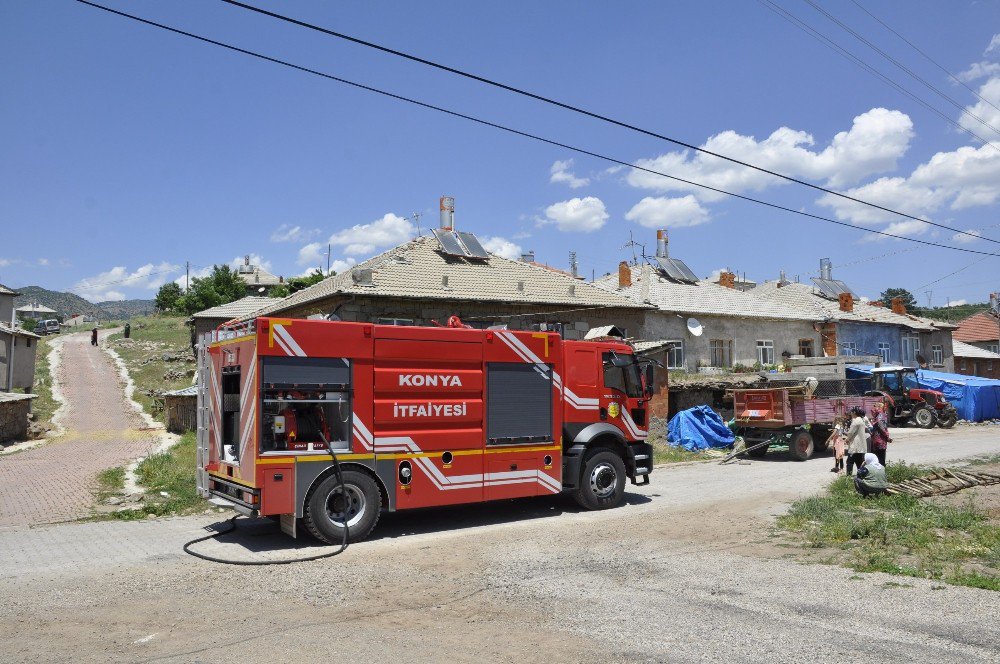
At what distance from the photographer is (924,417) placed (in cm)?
3094

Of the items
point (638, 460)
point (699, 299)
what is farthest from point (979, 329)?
point (638, 460)

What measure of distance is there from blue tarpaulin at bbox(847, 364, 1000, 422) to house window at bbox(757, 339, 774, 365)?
22.1 ft

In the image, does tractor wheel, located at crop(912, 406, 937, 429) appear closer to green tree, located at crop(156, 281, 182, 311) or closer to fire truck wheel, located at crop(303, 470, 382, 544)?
fire truck wheel, located at crop(303, 470, 382, 544)

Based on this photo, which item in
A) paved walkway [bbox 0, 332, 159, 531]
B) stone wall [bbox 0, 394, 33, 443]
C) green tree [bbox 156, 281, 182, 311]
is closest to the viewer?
paved walkway [bbox 0, 332, 159, 531]

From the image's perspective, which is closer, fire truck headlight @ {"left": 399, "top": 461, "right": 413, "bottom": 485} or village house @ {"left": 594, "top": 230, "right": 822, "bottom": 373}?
fire truck headlight @ {"left": 399, "top": 461, "right": 413, "bottom": 485}

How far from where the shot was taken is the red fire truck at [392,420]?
948cm

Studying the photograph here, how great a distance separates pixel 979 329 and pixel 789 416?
5216 centimetres

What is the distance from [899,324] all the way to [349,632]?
42.6 meters

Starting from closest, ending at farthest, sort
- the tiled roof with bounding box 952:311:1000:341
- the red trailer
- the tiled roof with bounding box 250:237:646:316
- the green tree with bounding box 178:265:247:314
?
the red trailer → the tiled roof with bounding box 250:237:646:316 → the tiled roof with bounding box 952:311:1000:341 → the green tree with bounding box 178:265:247:314

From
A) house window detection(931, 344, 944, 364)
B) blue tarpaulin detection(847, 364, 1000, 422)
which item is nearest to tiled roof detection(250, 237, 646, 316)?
blue tarpaulin detection(847, 364, 1000, 422)

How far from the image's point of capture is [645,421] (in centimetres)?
1317

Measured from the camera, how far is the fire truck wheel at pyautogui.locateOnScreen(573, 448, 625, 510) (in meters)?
12.2

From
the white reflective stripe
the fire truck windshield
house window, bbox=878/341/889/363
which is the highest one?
house window, bbox=878/341/889/363

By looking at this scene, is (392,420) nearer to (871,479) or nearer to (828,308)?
(871,479)
